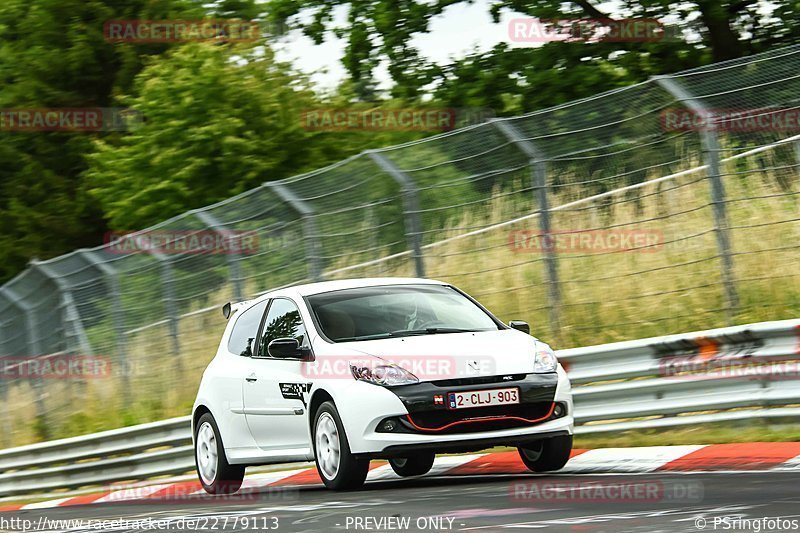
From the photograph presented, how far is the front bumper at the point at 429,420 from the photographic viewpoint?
9.11 metres

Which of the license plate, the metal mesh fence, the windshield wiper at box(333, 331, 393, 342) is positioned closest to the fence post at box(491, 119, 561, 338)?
the metal mesh fence

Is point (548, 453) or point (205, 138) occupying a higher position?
point (205, 138)

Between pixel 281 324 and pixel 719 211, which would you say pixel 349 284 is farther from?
pixel 719 211

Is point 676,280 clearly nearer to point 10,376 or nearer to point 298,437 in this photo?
point 298,437

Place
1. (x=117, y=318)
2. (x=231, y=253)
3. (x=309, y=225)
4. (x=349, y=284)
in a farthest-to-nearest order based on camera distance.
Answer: (x=117, y=318), (x=231, y=253), (x=309, y=225), (x=349, y=284)

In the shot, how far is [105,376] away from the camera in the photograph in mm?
20766

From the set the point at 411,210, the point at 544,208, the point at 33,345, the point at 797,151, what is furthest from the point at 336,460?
the point at 33,345

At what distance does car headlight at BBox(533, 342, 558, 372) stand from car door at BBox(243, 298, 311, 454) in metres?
1.60

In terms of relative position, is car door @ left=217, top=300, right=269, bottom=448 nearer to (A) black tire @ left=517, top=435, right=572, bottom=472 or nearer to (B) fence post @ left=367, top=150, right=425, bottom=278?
(A) black tire @ left=517, top=435, right=572, bottom=472

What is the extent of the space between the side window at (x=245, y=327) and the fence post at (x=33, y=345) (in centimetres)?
1126

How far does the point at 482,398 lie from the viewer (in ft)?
30.1

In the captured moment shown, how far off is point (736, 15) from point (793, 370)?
1463 cm

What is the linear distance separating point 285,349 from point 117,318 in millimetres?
10616

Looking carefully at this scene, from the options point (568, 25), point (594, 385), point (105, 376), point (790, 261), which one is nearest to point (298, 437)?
point (594, 385)
